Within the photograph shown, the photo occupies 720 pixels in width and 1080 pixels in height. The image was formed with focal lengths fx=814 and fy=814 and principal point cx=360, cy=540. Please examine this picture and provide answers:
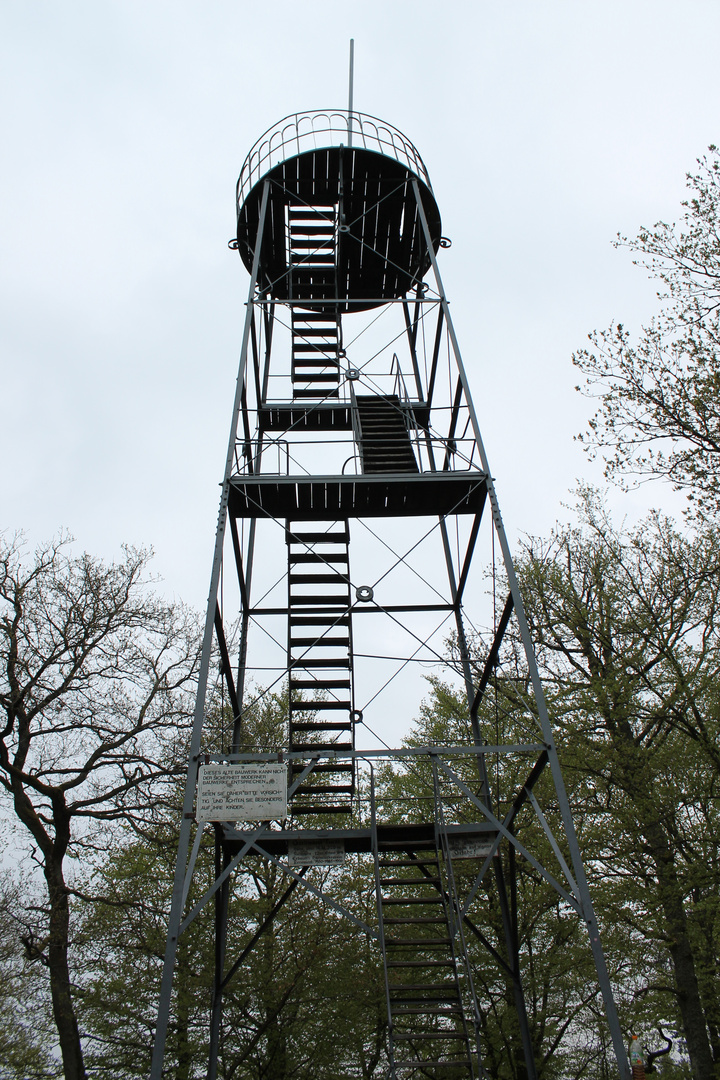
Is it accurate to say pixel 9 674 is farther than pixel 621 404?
Yes

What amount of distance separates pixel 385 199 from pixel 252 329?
2.98 metres

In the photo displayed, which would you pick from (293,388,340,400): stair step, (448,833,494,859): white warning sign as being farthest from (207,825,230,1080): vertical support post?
(293,388,340,400): stair step

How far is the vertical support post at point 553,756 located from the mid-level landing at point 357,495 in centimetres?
66

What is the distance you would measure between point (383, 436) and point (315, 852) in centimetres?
544

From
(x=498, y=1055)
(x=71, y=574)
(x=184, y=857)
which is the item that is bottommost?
(x=498, y=1055)

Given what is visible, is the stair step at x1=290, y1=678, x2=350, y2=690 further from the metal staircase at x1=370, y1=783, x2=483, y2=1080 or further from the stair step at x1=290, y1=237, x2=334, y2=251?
the stair step at x1=290, y1=237, x2=334, y2=251

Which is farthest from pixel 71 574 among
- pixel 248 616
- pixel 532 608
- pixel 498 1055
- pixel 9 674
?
pixel 498 1055

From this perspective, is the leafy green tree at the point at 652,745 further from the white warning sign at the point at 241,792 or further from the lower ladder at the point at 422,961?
the white warning sign at the point at 241,792

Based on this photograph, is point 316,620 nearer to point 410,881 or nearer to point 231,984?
point 410,881

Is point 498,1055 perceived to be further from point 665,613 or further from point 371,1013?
point 665,613

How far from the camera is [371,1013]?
49.6ft

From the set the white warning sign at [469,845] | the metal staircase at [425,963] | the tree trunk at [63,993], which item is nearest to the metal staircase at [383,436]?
the metal staircase at [425,963]

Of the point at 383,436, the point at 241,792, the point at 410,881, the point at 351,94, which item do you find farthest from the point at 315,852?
the point at 351,94

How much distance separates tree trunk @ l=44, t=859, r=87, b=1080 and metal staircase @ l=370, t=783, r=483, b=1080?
5.64 metres
